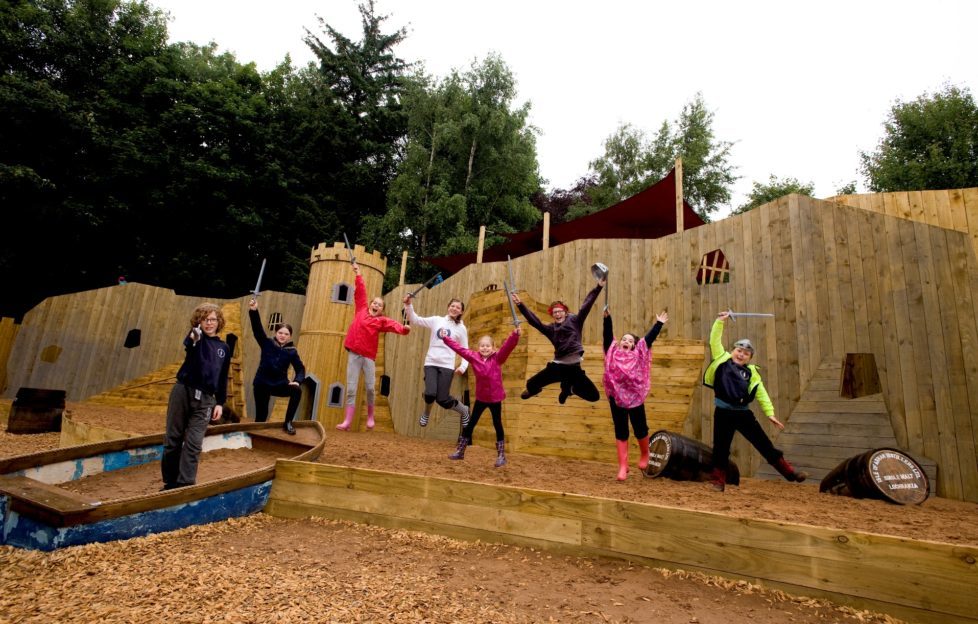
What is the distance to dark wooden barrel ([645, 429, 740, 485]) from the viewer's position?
5.40m

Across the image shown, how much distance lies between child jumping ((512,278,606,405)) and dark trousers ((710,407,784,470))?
4.52 ft

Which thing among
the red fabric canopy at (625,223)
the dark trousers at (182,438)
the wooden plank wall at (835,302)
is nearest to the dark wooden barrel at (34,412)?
the dark trousers at (182,438)

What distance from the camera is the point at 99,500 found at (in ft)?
12.0

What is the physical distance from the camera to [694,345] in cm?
732

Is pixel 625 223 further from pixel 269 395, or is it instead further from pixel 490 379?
pixel 269 395

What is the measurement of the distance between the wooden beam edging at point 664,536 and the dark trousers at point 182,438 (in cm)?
77

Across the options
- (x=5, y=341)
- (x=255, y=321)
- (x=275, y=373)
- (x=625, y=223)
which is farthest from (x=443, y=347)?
(x=5, y=341)

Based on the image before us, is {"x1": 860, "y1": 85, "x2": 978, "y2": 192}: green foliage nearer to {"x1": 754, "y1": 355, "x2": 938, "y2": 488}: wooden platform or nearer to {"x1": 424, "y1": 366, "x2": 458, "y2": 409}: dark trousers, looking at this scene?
{"x1": 754, "y1": 355, "x2": 938, "y2": 488}: wooden platform

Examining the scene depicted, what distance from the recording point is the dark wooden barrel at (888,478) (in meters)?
4.64

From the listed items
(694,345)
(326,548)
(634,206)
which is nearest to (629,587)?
(326,548)

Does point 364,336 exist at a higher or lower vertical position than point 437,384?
higher

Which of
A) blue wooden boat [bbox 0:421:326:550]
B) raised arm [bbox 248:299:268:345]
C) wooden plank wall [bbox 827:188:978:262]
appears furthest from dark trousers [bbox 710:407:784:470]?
raised arm [bbox 248:299:268:345]

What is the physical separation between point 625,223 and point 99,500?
1356cm

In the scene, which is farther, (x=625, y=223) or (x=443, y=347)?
(x=625, y=223)
